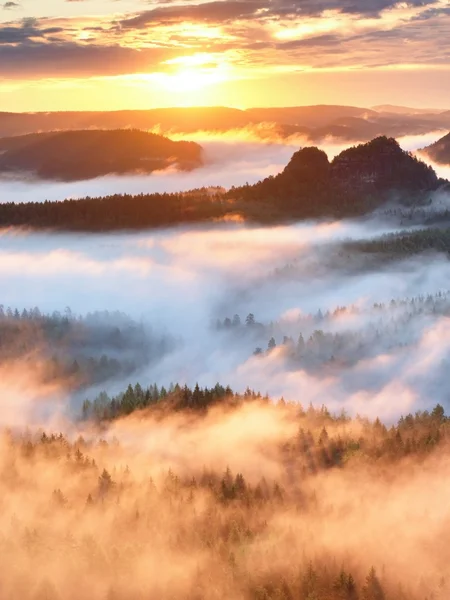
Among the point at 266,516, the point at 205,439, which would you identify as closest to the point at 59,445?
the point at 205,439

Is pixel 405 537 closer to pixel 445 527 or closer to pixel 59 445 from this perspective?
pixel 445 527

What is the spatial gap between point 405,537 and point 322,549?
1536cm

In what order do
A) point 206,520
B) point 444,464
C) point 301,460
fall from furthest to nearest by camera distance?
point 301,460, point 444,464, point 206,520

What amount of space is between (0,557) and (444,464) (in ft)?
259

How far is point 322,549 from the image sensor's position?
323 feet

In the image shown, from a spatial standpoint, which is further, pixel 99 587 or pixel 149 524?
A: pixel 149 524

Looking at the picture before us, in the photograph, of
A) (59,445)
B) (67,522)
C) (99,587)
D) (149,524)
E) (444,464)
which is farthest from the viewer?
(59,445)

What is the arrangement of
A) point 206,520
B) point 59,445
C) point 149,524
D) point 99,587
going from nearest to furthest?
point 99,587, point 206,520, point 149,524, point 59,445

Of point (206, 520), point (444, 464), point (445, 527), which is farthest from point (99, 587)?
point (444, 464)

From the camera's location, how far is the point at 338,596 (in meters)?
88.8

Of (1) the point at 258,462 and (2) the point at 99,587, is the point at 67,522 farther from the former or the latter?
(1) the point at 258,462

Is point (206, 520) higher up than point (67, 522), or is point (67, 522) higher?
point (206, 520)

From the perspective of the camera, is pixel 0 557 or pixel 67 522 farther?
pixel 67 522

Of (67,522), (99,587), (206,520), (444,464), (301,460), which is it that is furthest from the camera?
(301,460)
